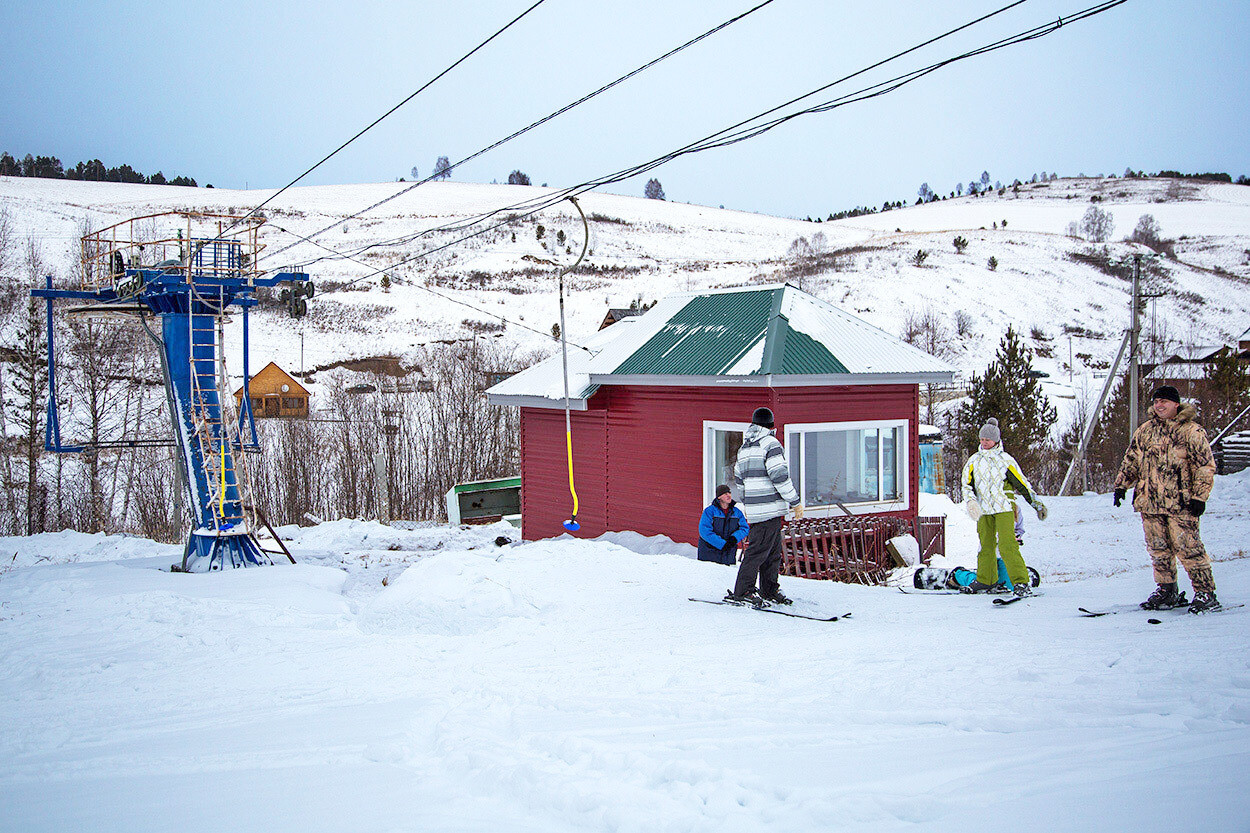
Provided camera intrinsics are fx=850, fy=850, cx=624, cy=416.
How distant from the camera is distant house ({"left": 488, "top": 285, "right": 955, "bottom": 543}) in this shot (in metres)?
13.4

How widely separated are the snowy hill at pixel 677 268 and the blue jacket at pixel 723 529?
21046 mm

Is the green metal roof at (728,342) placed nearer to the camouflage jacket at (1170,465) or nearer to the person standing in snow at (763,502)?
the person standing in snow at (763,502)

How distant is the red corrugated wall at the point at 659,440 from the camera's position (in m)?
13.6

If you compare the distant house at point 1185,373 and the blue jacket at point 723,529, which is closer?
the blue jacket at point 723,529

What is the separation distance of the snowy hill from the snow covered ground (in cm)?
2338

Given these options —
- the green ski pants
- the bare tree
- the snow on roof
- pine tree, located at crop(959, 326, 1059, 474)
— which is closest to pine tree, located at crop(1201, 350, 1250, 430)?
pine tree, located at crop(959, 326, 1059, 474)

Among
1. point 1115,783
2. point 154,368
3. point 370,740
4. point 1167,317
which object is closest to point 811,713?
point 1115,783

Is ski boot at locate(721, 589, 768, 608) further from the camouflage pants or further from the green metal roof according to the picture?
the green metal roof

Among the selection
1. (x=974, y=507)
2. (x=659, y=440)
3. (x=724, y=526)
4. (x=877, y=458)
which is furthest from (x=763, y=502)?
(x=877, y=458)

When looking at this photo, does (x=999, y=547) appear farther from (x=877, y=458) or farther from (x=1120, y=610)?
(x=877, y=458)

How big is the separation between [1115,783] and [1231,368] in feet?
113

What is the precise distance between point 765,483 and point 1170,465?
3283mm

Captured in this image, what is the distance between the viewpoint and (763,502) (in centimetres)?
794

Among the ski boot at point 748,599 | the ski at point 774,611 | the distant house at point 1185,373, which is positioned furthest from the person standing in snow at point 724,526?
the distant house at point 1185,373
